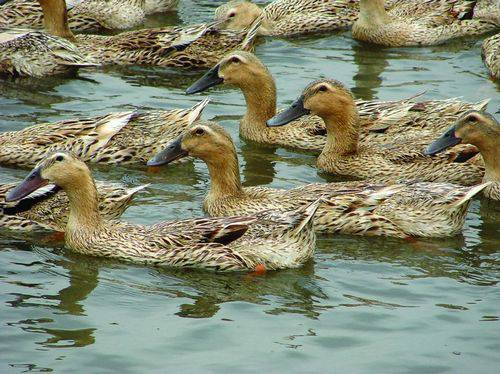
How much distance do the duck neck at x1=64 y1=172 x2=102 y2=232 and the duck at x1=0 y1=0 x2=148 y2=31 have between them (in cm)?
730

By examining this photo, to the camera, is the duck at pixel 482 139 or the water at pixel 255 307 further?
the duck at pixel 482 139

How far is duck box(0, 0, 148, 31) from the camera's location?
16.8 meters

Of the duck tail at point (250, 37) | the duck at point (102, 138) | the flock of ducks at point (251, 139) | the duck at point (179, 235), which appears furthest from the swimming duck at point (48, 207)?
the duck tail at point (250, 37)

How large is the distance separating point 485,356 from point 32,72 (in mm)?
8096

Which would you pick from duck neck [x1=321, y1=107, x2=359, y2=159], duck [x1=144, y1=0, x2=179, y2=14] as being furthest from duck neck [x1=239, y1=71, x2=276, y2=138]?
duck [x1=144, y1=0, x2=179, y2=14]

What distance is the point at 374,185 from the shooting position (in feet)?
35.1

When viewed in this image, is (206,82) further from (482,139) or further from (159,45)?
(482,139)

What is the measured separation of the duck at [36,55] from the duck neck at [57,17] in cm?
77

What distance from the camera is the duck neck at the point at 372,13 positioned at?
53.2 feet

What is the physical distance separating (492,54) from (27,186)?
708cm

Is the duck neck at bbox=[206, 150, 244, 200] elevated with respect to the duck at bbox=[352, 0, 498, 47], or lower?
lower

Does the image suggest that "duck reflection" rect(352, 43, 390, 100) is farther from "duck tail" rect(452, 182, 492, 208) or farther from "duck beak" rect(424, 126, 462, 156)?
"duck tail" rect(452, 182, 492, 208)

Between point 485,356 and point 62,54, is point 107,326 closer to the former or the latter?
point 485,356

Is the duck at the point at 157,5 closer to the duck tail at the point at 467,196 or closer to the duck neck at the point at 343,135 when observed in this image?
the duck neck at the point at 343,135
